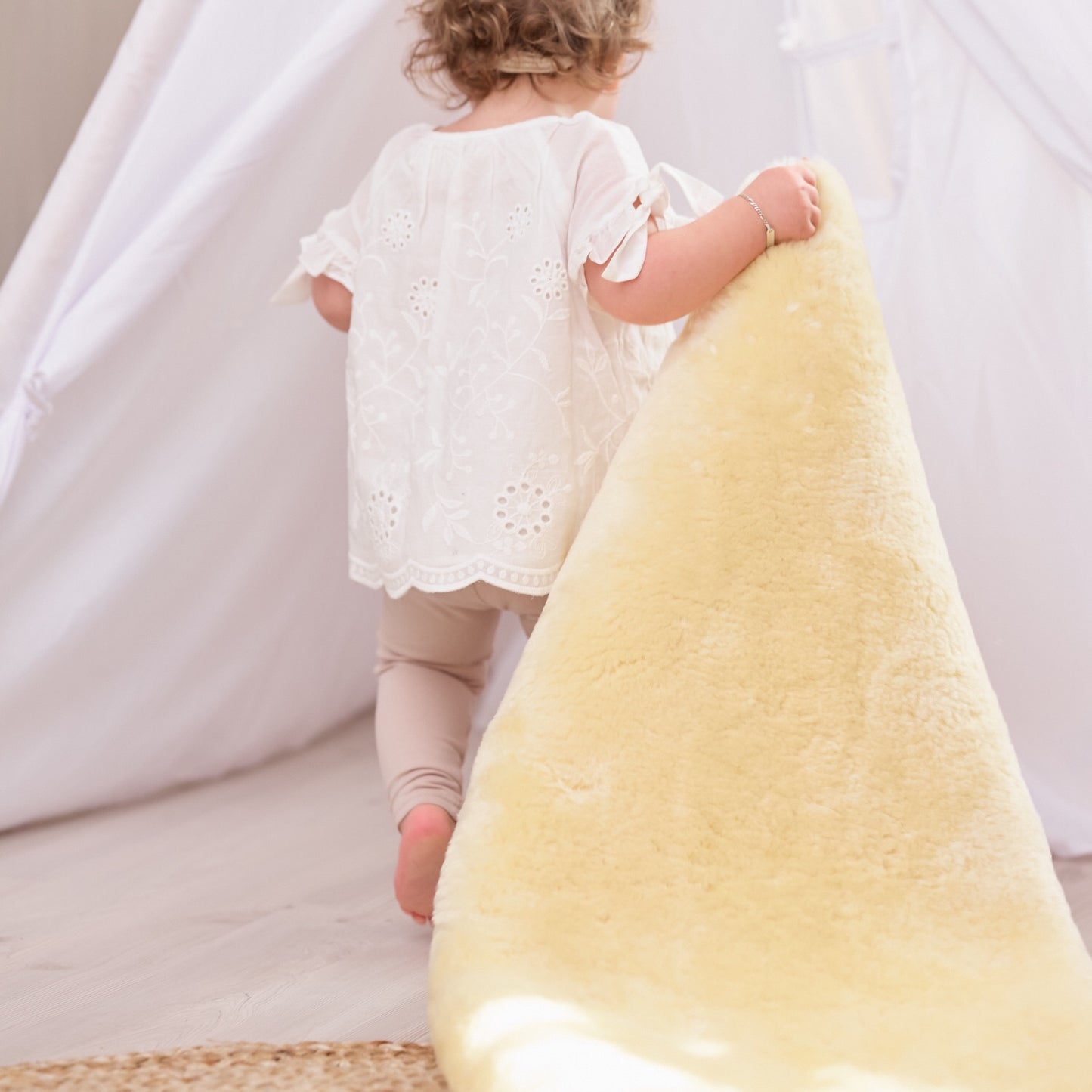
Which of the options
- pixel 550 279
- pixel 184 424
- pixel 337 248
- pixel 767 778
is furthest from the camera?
pixel 184 424

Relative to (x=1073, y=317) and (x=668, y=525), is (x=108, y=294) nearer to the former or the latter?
(x=668, y=525)

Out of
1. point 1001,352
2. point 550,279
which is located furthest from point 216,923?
point 1001,352

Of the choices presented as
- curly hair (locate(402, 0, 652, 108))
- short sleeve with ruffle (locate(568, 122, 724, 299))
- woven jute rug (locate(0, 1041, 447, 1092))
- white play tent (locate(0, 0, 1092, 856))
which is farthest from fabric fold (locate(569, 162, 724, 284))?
woven jute rug (locate(0, 1041, 447, 1092))

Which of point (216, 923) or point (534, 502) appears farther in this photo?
point (216, 923)

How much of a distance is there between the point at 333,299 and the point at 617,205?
35cm

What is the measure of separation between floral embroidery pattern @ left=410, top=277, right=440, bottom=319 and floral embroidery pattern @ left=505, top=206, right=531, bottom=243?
0.09 metres

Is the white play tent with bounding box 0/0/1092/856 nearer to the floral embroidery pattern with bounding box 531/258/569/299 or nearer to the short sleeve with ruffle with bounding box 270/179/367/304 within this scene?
the short sleeve with ruffle with bounding box 270/179/367/304

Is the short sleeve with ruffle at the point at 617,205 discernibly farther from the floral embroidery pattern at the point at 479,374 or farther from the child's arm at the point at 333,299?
the child's arm at the point at 333,299

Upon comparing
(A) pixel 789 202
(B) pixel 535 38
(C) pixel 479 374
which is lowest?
(C) pixel 479 374

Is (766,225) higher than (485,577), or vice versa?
(766,225)

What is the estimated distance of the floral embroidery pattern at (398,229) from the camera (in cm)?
120

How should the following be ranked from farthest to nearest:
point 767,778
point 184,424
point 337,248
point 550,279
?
point 184,424 < point 337,248 < point 550,279 < point 767,778

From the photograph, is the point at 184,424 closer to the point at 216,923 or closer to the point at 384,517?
the point at 384,517

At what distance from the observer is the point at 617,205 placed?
1075 millimetres
